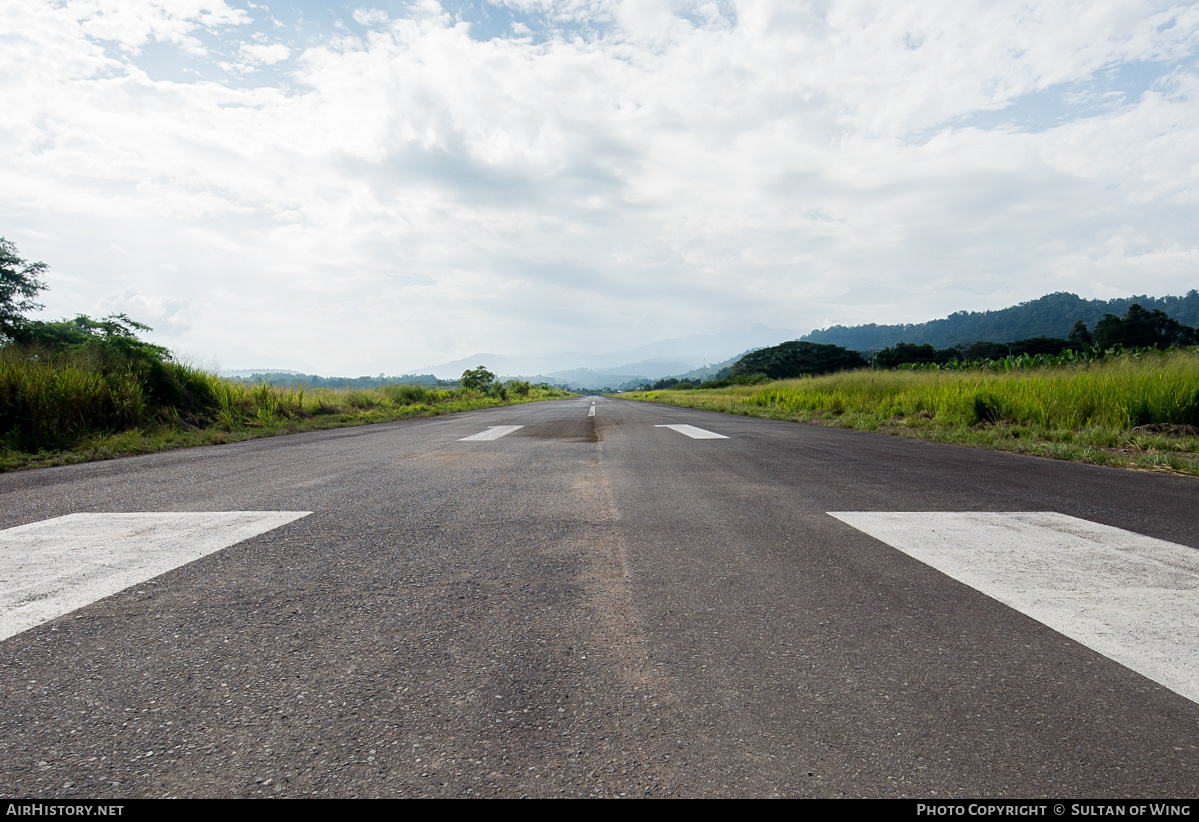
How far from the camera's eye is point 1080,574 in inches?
75.2

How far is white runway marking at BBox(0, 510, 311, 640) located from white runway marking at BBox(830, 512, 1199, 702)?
3069mm

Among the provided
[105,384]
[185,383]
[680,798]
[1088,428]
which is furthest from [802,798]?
[185,383]

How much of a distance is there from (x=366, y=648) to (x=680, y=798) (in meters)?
0.94

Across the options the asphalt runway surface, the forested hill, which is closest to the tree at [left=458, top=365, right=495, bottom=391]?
the asphalt runway surface

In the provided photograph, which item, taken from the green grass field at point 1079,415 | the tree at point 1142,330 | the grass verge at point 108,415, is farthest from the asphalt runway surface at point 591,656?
the tree at point 1142,330

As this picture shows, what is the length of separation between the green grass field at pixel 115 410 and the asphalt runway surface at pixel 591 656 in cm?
487

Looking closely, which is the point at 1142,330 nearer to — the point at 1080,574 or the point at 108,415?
the point at 1080,574

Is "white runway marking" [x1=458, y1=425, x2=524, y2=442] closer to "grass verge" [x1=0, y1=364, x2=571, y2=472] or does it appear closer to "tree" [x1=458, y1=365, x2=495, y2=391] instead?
"grass verge" [x1=0, y1=364, x2=571, y2=472]

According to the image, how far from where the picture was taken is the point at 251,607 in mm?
1665

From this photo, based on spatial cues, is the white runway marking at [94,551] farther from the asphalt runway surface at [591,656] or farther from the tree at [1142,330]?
the tree at [1142,330]

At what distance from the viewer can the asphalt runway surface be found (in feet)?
3.10

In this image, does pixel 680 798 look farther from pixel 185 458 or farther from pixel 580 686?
pixel 185 458

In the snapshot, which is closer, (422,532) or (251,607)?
(251,607)

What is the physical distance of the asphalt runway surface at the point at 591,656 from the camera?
3.10 ft
